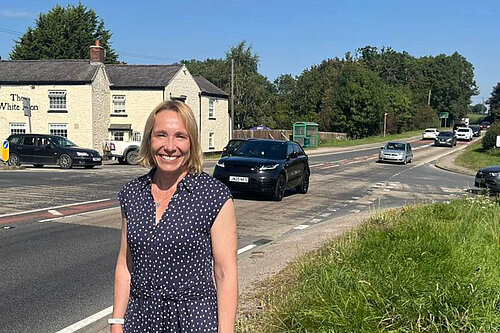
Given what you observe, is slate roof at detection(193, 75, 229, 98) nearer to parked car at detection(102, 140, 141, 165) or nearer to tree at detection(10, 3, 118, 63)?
parked car at detection(102, 140, 141, 165)

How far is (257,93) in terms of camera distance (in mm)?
78125

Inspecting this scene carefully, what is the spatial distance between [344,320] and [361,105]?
75351 mm

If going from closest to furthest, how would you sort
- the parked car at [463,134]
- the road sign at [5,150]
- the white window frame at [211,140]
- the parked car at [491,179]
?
1. the parked car at [491,179]
2. the road sign at [5,150]
3. the white window frame at [211,140]
4. the parked car at [463,134]

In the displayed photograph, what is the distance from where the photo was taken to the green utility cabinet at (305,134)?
172 ft

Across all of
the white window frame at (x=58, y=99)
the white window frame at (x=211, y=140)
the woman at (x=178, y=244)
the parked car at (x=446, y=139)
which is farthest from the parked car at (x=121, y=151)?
the parked car at (x=446, y=139)

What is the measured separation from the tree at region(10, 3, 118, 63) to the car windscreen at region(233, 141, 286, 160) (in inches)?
2267

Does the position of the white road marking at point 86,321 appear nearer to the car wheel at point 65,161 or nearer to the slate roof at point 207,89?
the car wheel at point 65,161

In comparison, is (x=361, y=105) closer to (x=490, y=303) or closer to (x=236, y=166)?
(x=236, y=166)

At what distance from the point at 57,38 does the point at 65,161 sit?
47.0 m

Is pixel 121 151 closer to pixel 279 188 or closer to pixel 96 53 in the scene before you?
pixel 96 53

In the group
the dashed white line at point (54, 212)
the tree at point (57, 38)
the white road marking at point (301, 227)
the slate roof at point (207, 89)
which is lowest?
the white road marking at point (301, 227)

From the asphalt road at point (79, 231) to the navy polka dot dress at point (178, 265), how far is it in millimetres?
2786

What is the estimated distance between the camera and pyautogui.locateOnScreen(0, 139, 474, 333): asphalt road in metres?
5.43

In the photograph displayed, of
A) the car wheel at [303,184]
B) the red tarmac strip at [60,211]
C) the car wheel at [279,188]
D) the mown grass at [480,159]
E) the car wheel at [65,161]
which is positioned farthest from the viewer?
the mown grass at [480,159]
